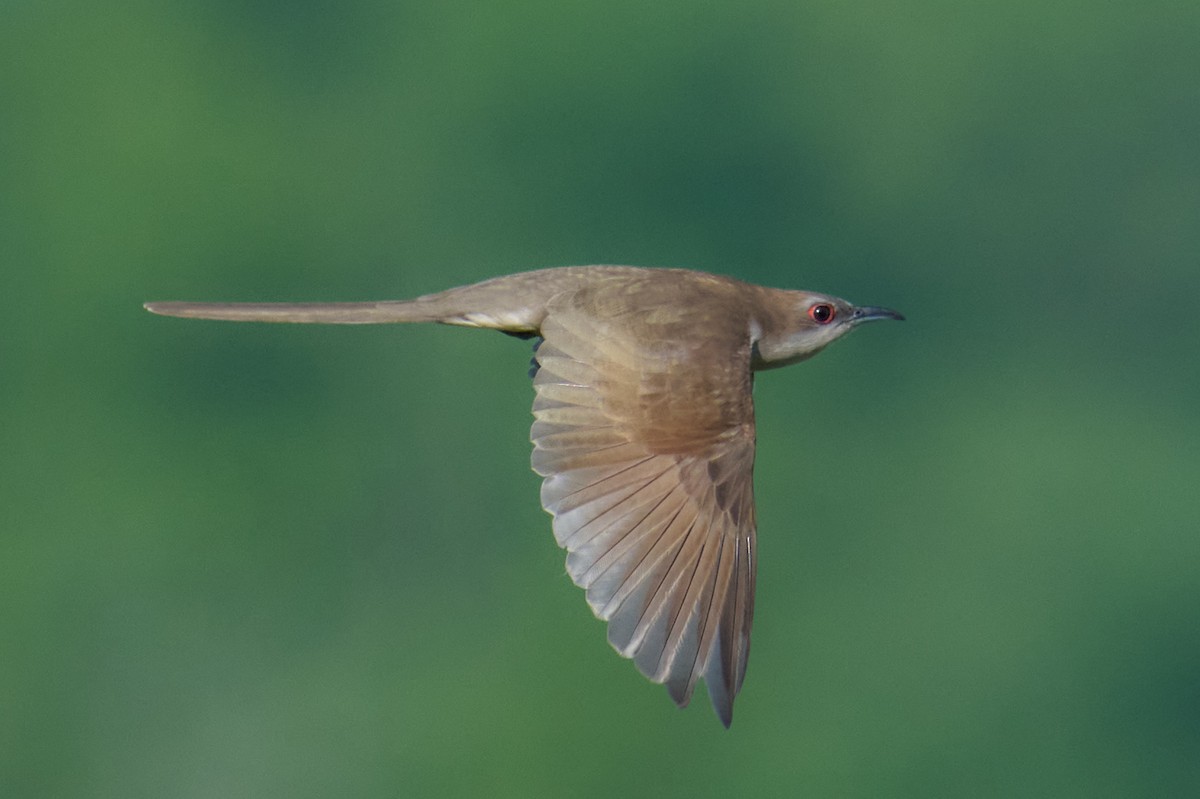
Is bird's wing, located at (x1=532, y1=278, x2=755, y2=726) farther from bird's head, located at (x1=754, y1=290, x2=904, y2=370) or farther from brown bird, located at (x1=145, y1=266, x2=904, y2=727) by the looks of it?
bird's head, located at (x1=754, y1=290, x2=904, y2=370)

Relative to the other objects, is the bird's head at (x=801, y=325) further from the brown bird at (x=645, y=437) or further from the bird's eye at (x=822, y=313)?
the brown bird at (x=645, y=437)

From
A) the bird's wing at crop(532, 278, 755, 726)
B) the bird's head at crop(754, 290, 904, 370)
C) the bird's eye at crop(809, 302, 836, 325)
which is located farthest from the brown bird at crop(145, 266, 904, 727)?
the bird's eye at crop(809, 302, 836, 325)

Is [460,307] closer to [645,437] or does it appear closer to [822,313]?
[645,437]

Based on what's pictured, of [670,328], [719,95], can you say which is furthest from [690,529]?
[719,95]

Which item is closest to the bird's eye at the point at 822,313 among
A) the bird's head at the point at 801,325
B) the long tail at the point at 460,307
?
the bird's head at the point at 801,325

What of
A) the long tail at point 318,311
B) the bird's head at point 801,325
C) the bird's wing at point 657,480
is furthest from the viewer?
the bird's head at point 801,325

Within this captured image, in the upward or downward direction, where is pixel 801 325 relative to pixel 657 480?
upward

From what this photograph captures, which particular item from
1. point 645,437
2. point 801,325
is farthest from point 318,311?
point 801,325

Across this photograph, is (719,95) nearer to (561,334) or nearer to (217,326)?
(217,326)
